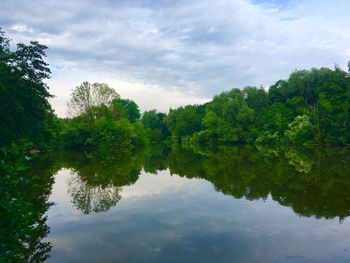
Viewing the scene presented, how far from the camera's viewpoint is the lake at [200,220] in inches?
382

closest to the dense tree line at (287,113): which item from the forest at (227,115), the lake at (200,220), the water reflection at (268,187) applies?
the forest at (227,115)

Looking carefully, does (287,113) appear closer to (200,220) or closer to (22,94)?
(22,94)

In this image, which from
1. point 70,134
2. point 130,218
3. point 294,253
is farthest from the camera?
point 70,134

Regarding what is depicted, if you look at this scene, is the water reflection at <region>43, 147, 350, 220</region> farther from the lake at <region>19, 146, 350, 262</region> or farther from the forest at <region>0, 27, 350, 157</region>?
the forest at <region>0, 27, 350, 157</region>

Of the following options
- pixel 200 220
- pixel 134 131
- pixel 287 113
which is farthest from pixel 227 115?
pixel 200 220

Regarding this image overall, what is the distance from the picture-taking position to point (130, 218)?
45.2 ft

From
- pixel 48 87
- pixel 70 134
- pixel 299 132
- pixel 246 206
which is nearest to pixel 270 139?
pixel 299 132

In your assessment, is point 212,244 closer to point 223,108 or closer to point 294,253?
point 294,253

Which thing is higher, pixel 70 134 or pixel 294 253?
pixel 70 134

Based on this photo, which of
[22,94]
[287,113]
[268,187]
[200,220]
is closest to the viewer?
[200,220]

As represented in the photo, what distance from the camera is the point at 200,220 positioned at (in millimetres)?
13203

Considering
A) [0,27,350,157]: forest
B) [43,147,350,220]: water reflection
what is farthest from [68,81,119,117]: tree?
[43,147,350,220]: water reflection

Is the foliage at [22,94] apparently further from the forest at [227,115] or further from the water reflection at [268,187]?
the water reflection at [268,187]

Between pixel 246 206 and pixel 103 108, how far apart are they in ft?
186
